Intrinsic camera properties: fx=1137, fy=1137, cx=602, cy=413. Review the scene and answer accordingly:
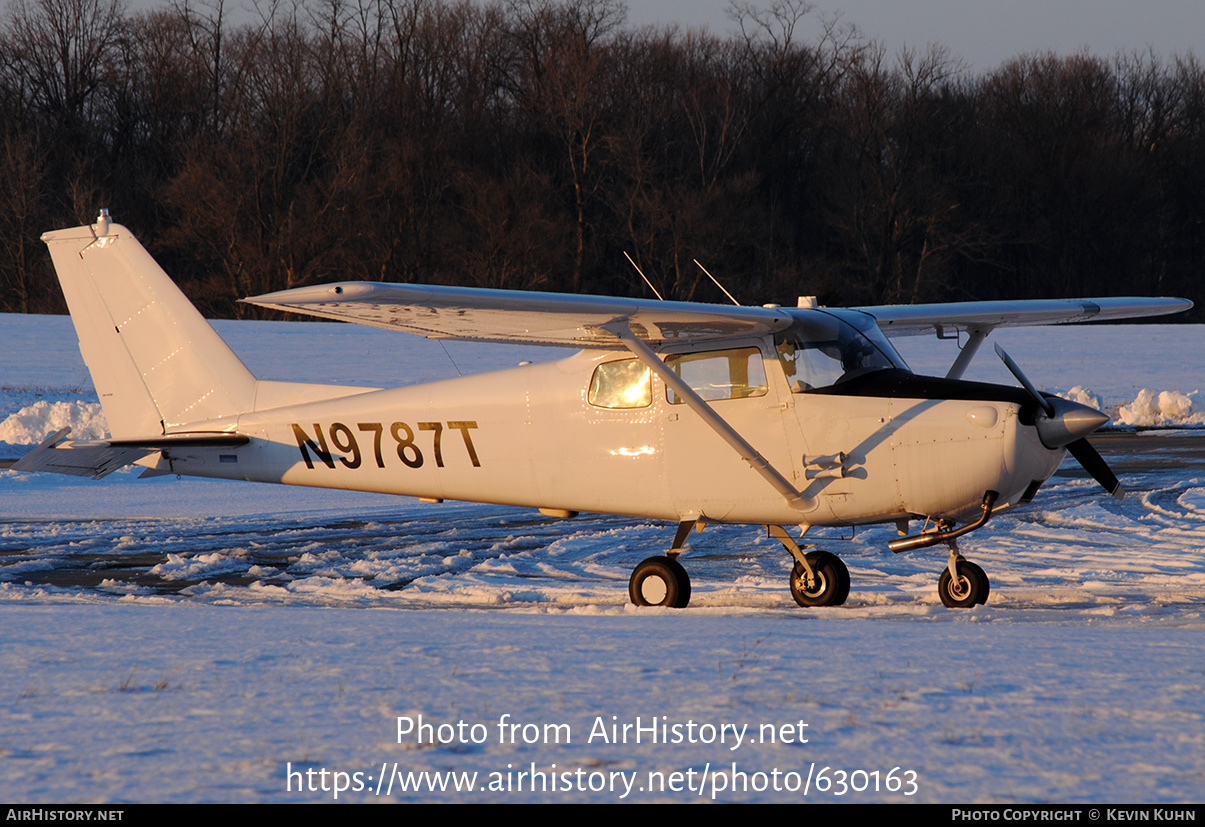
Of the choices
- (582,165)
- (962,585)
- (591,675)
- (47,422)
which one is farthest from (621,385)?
(582,165)

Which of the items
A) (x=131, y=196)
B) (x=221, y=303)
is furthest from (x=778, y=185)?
(x=131, y=196)

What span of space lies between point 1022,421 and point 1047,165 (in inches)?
1763

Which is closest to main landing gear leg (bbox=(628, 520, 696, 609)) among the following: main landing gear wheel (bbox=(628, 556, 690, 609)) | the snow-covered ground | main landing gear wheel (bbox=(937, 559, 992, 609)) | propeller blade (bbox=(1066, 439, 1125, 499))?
main landing gear wheel (bbox=(628, 556, 690, 609))

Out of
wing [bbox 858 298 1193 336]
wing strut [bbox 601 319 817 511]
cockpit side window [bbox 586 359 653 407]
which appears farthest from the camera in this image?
wing [bbox 858 298 1193 336]

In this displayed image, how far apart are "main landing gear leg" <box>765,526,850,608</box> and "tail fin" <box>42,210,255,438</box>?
5.23 m

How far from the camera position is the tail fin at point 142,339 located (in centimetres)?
1030

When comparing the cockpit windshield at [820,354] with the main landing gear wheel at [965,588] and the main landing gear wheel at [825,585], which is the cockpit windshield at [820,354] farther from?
the main landing gear wheel at [965,588]

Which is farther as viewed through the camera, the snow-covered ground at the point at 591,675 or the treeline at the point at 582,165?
the treeline at the point at 582,165

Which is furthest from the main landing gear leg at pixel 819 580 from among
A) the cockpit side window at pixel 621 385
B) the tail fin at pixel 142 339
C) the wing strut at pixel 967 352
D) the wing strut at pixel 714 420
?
the tail fin at pixel 142 339

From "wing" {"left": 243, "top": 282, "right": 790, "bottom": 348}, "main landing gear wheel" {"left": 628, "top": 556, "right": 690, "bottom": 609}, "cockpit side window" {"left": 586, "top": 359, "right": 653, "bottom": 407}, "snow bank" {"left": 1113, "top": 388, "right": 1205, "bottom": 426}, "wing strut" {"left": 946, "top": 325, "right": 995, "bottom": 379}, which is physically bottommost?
"main landing gear wheel" {"left": 628, "top": 556, "right": 690, "bottom": 609}

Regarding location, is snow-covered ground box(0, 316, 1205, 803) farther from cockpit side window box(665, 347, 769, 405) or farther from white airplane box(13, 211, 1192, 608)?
cockpit side window box(665, 347, 769, 405)

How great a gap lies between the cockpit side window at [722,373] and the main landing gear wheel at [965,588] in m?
1.80

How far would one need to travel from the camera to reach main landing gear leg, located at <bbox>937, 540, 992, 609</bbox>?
299 inches
